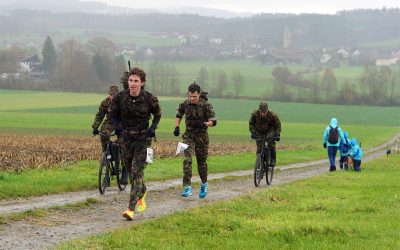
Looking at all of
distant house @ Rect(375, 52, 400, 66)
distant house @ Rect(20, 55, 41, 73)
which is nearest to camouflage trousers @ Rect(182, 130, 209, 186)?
distant house @ Rect(20, 55, 41, 73)

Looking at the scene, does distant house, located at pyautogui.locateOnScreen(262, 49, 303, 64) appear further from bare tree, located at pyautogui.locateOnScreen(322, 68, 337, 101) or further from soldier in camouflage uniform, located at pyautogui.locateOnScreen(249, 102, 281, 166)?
soldier in camouflage uniform, located at pyautogui.locateOnScreen(249, 102, 281, 166)

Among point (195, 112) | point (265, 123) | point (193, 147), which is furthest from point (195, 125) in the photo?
point (265, 123)

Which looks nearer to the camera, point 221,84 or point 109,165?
point 109,165

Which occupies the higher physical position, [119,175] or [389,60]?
[389,60]

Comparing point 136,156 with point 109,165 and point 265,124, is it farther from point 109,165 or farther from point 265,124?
point 265,124

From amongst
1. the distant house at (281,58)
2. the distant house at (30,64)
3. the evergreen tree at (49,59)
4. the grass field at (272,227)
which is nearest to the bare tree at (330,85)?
the evergreen tree at (49,59)

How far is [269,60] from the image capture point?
7215 inches

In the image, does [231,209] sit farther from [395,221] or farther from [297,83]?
[297,83]

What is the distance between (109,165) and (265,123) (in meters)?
4.57

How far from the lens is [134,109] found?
1009cm

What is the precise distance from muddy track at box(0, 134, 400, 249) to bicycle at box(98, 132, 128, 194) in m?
0.23

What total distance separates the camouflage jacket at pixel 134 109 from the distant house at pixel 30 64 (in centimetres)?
11651

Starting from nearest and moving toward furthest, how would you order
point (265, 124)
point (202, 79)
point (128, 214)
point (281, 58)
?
1. point (128, 214)
2. point (265, 124)
3. point (202, 79)
4. point (281, 58)

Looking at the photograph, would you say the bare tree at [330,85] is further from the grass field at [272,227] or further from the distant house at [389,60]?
the grass field at [272,227]
